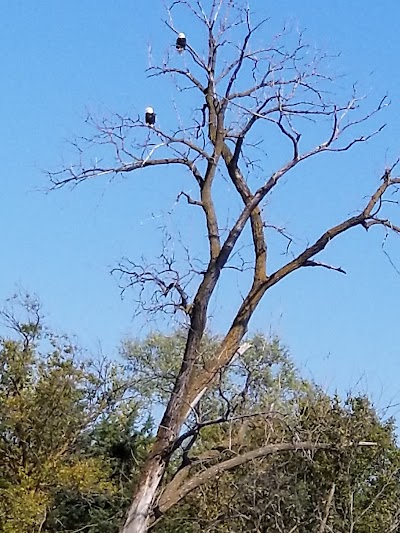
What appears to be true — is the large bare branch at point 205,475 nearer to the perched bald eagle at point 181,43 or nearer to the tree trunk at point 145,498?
the tree trunk at point 145,498

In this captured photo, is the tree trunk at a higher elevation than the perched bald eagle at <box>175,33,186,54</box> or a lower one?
lower

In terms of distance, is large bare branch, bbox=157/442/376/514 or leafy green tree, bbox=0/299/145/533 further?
leafy green tree, bbox=0/299/145/533

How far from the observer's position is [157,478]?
405 inches

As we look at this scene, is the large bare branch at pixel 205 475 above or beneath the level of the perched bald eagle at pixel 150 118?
beneath

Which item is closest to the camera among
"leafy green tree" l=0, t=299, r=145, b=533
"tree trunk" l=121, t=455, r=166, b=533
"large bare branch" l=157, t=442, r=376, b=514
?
"tree trunk" l=121, t=455, r=166, b=533

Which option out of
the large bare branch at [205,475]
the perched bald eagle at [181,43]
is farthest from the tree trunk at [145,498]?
the perched bald eagle at [181,43]

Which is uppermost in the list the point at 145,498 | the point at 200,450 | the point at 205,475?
the point at 200,450

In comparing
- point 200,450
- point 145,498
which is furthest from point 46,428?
point 145,498

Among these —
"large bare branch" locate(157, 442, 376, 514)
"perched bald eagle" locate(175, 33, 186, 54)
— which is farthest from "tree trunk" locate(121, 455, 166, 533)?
"perched bald eagle" locate(175, 33, 186, 54)

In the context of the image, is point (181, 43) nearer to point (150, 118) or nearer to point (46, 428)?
point (150, 118)

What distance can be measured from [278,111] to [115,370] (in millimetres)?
11821

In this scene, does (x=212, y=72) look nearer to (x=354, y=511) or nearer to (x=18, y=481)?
(x=354, y=511)

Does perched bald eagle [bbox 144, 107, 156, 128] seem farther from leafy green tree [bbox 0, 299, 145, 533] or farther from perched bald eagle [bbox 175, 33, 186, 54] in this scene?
leafy green tree [bbox 0, 299, 145, 533]

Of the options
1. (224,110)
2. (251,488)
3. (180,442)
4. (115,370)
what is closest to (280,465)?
(251,488)
